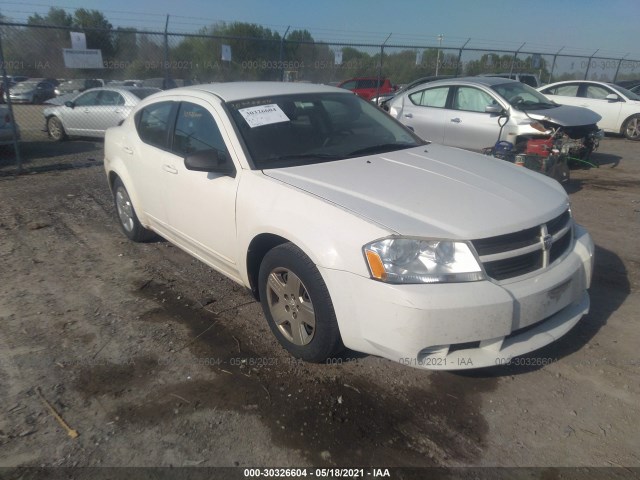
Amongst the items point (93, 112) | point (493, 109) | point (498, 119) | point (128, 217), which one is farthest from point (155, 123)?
point (93, 112)

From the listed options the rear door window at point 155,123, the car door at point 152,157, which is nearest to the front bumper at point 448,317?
the car door at point 152,157

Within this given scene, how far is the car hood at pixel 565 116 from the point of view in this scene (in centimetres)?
851

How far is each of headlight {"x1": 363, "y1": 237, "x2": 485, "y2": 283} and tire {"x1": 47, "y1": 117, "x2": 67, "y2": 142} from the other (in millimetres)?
12380

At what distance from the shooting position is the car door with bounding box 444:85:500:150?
882cm

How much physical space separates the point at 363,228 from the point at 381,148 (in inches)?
57.8

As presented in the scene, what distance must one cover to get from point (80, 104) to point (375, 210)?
1166 cm

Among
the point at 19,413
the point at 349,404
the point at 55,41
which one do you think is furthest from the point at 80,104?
the point at 349,404

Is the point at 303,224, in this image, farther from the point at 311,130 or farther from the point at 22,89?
the point at 22,89

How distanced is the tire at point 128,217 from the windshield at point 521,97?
651cm

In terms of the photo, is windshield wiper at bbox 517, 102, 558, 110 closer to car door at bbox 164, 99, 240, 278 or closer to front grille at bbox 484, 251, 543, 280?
car door at bbox 164, 99, 240, 278

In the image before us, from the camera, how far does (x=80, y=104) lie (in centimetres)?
1236

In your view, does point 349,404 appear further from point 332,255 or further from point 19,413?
point 19,413

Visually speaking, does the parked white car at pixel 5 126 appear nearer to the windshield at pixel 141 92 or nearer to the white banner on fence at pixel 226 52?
the windshield at pixel 141 92

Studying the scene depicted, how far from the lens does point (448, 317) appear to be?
8.54ft
